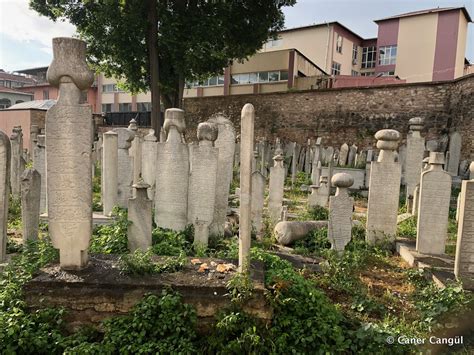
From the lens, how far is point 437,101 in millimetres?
17406

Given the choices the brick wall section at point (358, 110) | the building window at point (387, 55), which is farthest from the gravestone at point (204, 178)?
the building window at point (387, 55)

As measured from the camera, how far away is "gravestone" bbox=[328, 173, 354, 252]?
5.42 metres

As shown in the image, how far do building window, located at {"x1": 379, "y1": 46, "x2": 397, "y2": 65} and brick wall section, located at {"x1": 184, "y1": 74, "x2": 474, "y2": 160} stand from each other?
15.2m

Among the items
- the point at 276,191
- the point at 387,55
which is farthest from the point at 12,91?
the point at 276,191

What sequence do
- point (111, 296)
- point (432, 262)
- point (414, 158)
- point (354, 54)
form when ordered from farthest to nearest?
point (354, 54), point (414, 158), point (432, 262), point (111, 296)

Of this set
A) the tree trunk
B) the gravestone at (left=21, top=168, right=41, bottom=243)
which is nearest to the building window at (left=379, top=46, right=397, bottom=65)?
the tree trunk

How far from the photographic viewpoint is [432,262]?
16.5 feet

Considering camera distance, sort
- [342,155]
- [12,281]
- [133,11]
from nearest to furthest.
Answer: [12,281] < [133,11] < [342,155]

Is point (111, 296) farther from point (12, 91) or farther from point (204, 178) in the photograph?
point (12, 91)

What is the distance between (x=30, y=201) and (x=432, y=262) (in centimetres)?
602

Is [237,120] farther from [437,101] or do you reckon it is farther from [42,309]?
[42,309]

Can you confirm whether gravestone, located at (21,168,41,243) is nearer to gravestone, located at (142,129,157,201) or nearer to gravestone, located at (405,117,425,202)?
gravestone, located at (142,129,157,201)

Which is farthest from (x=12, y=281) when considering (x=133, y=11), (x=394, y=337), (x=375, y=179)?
(x=133, y=11)

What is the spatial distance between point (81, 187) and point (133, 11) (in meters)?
13.6
